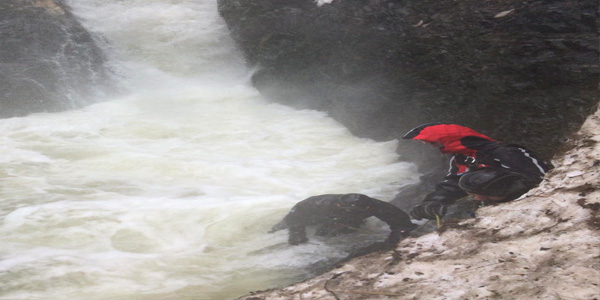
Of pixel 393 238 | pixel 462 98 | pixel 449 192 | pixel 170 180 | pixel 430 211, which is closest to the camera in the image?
pixel 393 238

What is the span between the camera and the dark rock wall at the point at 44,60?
10.8m

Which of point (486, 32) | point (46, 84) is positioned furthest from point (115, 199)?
point (46, 84)

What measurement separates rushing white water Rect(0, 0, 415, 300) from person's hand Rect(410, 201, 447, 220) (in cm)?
31

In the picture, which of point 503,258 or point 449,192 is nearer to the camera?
point 503,258

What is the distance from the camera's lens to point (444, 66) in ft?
24.8

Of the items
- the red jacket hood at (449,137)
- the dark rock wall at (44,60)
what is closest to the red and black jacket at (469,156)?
the red jacket hood at (449,137)

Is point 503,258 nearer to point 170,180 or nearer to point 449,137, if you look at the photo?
point 449,137

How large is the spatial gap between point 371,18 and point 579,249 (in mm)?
6720

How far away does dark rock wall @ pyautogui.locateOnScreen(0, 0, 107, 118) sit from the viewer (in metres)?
10.8

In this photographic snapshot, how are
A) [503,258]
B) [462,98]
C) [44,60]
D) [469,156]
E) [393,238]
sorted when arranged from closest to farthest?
1. [503,258]
2. [393,238]
3. [469,156]
4. [462,98]
5. [44,60]

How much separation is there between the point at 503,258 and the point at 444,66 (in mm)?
4840

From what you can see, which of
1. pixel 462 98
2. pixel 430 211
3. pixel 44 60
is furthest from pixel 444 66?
pixel 44 60

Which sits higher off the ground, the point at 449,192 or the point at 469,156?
the point at 469,156

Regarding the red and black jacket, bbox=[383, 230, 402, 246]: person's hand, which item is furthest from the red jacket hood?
bbox=[383, 230, 402, 246]: person's hand
